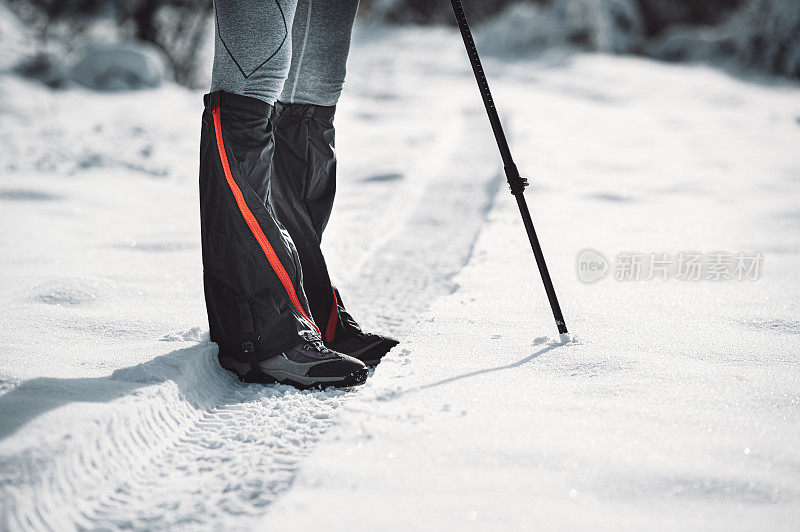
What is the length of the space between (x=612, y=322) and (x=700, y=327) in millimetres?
259

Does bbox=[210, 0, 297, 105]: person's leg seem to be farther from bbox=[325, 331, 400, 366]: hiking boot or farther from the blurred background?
the blurred background

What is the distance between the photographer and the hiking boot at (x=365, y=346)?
191 centimetres

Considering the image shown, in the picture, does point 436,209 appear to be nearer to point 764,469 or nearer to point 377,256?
point 377,256

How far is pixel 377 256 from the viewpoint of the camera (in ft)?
10.2

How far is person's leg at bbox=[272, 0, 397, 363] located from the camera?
5.97 feet

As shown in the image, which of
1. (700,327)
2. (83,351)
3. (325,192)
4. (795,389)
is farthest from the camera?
(700,327)

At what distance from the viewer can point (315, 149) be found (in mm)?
1883

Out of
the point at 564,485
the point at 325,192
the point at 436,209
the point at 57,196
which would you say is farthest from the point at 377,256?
the point at 564,485

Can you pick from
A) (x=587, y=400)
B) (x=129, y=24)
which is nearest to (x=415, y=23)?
(x=129, y=24)

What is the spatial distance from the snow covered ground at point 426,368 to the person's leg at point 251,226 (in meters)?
0.09

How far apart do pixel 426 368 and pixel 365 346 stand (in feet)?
0.75

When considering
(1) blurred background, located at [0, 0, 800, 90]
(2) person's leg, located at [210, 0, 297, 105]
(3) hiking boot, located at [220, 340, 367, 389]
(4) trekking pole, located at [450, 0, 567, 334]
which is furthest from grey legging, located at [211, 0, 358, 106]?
(1) blurred background, located at [0, 0, 800, 90]

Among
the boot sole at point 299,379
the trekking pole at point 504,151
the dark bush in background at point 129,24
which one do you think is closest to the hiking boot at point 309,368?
the boot sole at point 299,379

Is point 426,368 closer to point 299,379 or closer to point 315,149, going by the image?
point 299,379
